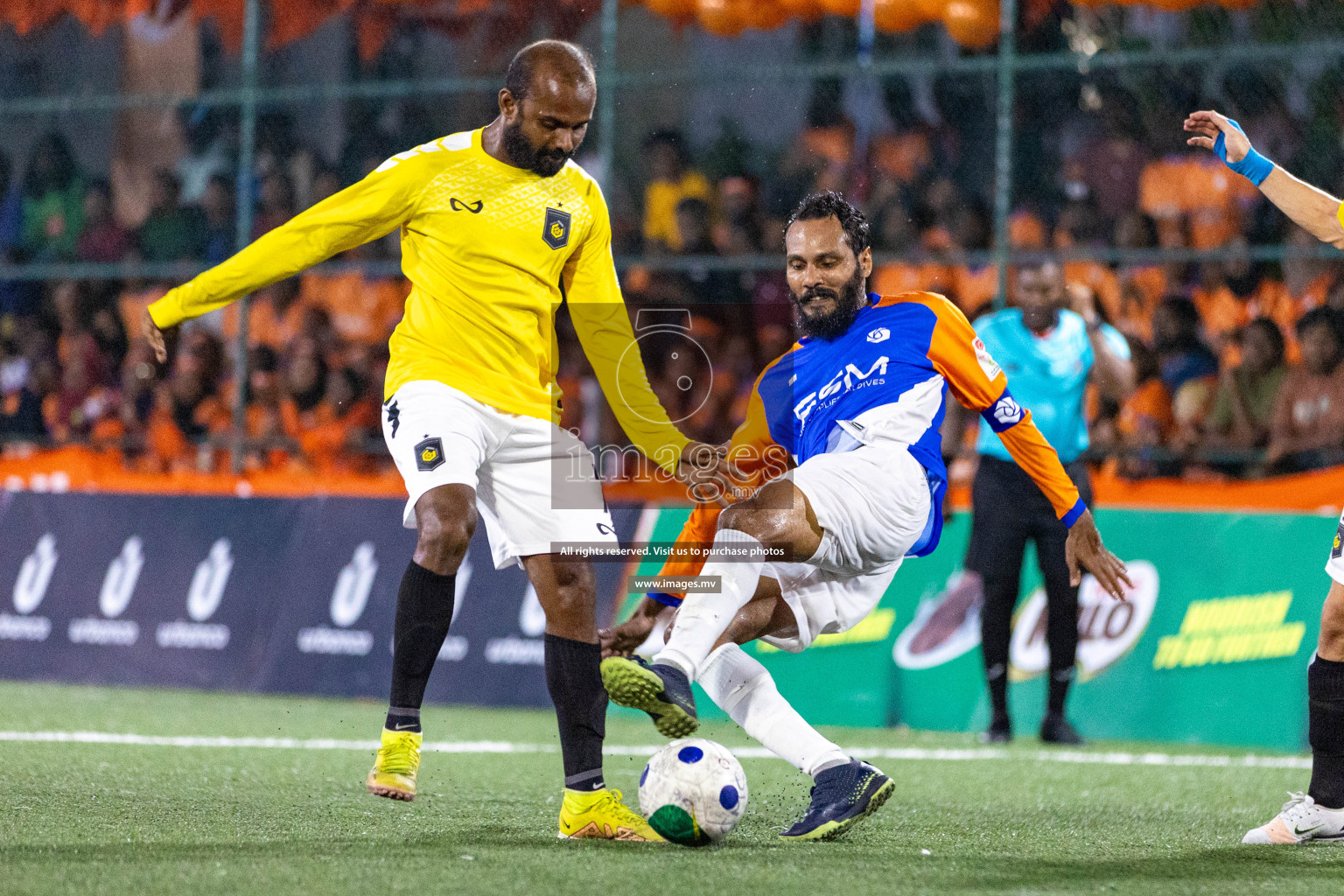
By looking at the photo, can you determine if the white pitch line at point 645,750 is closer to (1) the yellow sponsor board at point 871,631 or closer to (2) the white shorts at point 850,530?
(1) the yellow sponsor board at point 871,631

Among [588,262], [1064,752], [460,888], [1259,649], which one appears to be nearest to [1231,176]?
[1259,649]

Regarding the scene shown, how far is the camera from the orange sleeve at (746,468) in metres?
5.01

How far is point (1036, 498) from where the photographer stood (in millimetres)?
8211

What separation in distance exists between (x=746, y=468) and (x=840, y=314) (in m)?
0.59

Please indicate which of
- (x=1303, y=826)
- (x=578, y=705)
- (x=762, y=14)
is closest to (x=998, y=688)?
(x=1303, y=826)

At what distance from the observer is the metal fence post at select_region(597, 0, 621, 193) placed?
1155 cm

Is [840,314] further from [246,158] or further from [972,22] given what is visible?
[246,158]

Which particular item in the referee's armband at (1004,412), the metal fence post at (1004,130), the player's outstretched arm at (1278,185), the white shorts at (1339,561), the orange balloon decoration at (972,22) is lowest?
the white shorts at (1339,561)

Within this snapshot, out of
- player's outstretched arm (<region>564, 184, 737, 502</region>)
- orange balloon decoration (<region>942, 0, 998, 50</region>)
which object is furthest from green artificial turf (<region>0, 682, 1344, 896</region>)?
orange balloon decoration (<region>942, 0, 998, 50</region>)

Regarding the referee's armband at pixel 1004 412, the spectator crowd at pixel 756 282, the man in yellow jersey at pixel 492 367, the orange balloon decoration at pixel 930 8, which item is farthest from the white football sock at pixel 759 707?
the orange balloon decoration at pixel 930 8

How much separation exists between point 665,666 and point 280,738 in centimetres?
357

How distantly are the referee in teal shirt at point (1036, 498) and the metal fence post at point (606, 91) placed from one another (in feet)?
13.1

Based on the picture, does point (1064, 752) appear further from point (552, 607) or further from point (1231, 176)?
point (1231, 176)

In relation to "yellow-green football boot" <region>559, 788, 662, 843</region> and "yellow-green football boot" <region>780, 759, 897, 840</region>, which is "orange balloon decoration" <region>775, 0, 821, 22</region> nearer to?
"yellow-green football boot" <region>780, 759, 897, 840</region>
